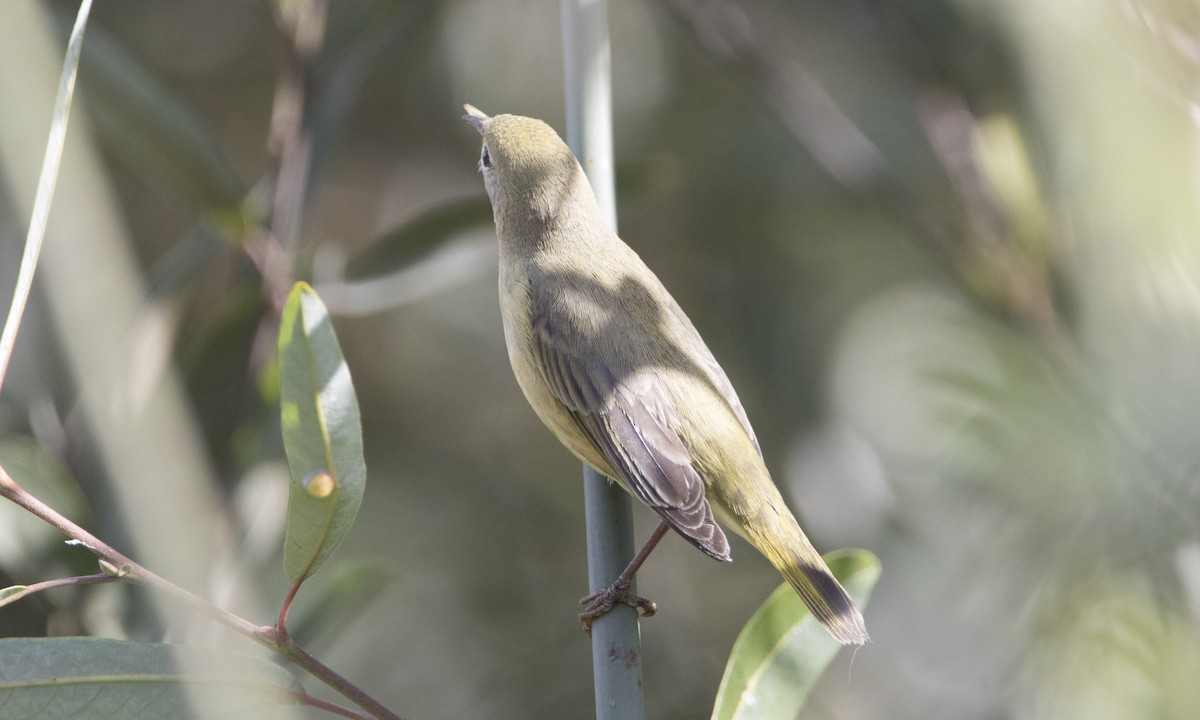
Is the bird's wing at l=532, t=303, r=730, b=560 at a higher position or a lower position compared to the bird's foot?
higher

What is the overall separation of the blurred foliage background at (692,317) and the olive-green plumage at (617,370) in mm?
205

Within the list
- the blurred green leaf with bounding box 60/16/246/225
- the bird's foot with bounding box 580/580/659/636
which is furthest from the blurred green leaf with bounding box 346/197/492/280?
the bird's foot with bounding box 580/580/659/636

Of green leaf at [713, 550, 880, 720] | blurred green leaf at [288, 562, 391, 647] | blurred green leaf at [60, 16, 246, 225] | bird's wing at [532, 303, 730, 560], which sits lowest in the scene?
blurred green leaf at [288, 562, 391, 647]

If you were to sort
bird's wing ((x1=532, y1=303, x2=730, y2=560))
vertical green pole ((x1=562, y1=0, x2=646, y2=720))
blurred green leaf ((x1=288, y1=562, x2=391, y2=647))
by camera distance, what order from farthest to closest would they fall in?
blurred green leaf ((x1=288, y1=562, x2=391, y2=647)) → bird's wing ((x1=532, y1=303, x2=730, y2=560)) → vertical green pole ((x1=562, y1=0, x2=646, y2=720))

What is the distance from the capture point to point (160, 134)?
262cm

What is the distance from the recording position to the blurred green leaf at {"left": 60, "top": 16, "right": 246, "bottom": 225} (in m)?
2.57

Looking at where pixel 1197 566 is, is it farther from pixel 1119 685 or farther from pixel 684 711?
pixel 684 711

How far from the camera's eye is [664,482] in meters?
2.29

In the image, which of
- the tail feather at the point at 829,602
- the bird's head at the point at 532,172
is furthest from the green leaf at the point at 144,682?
the bird's head at the point at 532,172

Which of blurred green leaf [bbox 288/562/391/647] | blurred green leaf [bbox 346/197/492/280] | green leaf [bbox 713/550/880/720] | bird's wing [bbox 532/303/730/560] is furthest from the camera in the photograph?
blurred green leaf [bbox 346/197/492/280]

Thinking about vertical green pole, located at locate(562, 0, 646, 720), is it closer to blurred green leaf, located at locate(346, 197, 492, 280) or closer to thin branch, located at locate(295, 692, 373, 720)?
thin branch, located at locate(295, 692, 373, 720)

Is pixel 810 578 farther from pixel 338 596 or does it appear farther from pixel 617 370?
pixel 338 596

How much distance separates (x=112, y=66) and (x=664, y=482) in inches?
60.1

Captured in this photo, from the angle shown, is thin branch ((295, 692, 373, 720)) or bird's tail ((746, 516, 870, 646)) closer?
thin branch ((295, 692, 373, 720))
